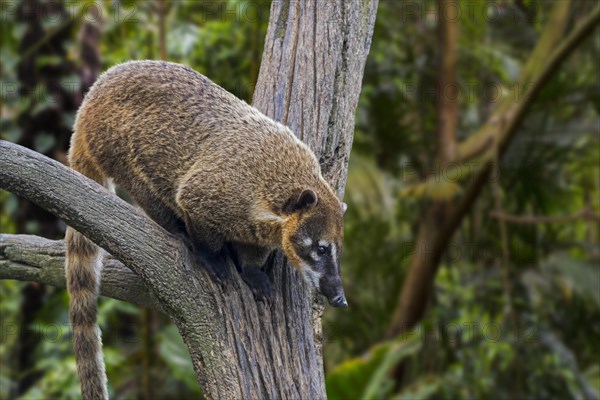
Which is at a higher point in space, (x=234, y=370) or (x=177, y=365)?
(x=234, y=370)

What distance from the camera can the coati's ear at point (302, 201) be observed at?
283 centimetres

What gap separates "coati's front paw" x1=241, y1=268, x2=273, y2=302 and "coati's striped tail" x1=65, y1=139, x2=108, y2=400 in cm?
64

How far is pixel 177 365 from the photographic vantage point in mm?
5320

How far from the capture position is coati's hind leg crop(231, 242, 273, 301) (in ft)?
9.24

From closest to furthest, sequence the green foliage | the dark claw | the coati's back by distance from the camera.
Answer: the dark claw < the coati's back < the green foliage

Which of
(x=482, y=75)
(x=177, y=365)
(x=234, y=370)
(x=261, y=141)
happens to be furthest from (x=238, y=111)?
(x=482, y=75)

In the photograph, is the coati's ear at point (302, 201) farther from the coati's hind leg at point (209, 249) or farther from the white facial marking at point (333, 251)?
the coati's hind leg at point (209, 249)

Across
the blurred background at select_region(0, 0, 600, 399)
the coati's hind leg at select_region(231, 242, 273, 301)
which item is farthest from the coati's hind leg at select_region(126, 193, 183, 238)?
the blurred background at select_region(0, 0, 600, 399)

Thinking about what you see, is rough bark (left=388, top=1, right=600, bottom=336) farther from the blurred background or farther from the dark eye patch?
the dark eye patch

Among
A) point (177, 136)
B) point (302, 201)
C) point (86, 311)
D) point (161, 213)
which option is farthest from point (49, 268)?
point (302, 201)

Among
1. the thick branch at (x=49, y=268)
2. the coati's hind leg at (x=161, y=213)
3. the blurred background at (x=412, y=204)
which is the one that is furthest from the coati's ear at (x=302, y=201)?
the blurred background at (x=412, y=204)

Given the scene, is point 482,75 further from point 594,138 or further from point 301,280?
point 301,280

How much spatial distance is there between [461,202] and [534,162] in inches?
29.0

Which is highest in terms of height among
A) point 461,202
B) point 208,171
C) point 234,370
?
point 208,171
